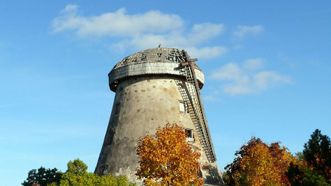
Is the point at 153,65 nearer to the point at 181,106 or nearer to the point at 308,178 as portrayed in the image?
the point at 181,106

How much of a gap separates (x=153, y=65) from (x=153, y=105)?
13.7 feet

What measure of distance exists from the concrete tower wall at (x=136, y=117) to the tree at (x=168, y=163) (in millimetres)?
9152

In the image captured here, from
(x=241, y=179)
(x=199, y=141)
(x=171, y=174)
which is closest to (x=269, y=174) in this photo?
(x=241, y=179)

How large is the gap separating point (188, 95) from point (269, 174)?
1230 cm

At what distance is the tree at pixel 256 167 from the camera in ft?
169

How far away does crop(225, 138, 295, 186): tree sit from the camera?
5147 centimetres

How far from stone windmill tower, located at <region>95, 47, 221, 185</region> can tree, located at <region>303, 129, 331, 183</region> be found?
22.9m

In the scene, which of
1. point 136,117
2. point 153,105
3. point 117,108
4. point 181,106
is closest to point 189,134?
point 181,106

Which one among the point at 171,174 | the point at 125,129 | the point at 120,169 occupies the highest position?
the point at 125,129

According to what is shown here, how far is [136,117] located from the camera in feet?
185

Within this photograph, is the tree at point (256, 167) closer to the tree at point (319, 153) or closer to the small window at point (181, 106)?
the small window at point (181, 106)

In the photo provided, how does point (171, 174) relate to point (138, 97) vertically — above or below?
below

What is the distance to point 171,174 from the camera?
1741 inches

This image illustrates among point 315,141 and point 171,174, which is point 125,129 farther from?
point 315,141
